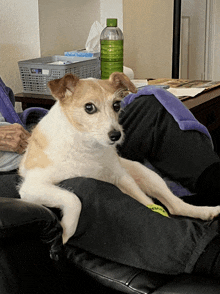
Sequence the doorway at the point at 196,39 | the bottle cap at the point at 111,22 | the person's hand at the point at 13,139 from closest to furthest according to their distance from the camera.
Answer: the person's hand at the point at 13,139 → the bottle cap at the point at 111,22 → the doorway at the point at 196,39

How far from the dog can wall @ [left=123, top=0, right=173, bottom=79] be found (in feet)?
5.50

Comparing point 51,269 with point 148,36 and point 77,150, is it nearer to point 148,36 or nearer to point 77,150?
point 77,150

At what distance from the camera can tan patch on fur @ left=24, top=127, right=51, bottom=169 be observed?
47.8 inches

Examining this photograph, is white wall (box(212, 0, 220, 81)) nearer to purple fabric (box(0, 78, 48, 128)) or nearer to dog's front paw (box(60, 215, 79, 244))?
purple fabric (box(0, 78, 48, 128))

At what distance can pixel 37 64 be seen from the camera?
1.99 metres

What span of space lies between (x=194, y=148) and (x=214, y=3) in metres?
3.54

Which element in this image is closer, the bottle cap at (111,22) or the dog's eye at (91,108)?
the dog's eye at (91,108)

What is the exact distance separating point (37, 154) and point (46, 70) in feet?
2.74

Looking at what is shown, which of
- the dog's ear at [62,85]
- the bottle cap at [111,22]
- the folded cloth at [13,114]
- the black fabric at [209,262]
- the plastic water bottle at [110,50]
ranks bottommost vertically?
the black fabric at [209,262]

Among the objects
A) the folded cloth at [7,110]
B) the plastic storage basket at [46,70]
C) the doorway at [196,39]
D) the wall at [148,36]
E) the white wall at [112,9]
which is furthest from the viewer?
the doorway at [196,39]

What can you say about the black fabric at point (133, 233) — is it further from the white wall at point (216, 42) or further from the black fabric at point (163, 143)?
the white wall at point (216, 42)

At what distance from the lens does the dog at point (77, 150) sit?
3.68 feet

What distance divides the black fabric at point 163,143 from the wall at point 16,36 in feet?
2.95

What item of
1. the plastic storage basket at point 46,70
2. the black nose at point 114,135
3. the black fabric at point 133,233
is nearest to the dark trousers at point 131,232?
the black fabric at point 133,233
